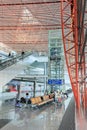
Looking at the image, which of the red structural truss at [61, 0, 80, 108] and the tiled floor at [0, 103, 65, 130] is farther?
the red structural truss at [61, 0, 80, 108]

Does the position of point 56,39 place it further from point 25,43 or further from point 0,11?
point 0,11

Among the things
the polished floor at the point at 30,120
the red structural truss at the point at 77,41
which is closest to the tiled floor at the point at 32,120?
the polished floor at the point at 30,120

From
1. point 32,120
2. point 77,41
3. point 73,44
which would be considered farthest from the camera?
point 73,44

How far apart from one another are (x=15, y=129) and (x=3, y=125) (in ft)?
3.80

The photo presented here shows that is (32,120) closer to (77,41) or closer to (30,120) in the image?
(30,120)

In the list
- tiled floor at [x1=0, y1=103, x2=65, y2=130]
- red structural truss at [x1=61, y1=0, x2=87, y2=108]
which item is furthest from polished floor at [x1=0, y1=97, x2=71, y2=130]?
red structural truss at [x1=61, y1=0, x2=87, y2=108]

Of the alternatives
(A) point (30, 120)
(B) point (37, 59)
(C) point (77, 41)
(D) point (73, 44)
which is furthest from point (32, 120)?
(B) point (37, 59)

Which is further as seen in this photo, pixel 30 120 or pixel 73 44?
pixel 73 44

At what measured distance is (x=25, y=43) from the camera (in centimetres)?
4753

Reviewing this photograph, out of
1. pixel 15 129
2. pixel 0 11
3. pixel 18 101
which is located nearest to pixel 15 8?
pixel 0 11

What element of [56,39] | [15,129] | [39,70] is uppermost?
[56,39]

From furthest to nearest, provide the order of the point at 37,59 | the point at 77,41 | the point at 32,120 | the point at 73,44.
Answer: the point at 37,59
the point at 73,44
the point at 32,120
the point at 77,41

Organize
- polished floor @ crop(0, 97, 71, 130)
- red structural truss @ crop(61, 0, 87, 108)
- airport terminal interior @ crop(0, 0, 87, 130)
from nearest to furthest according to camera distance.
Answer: red structural truss @ crop(61, 0, 87, 108), polished floor @ crop(0, 97, 71, 130), airport terminal interior @ crop(0, 0, 87, 130)

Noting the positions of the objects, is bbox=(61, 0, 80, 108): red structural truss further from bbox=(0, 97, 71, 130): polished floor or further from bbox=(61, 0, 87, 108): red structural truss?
bbox=(0, 97, 71, 130): polished floor
